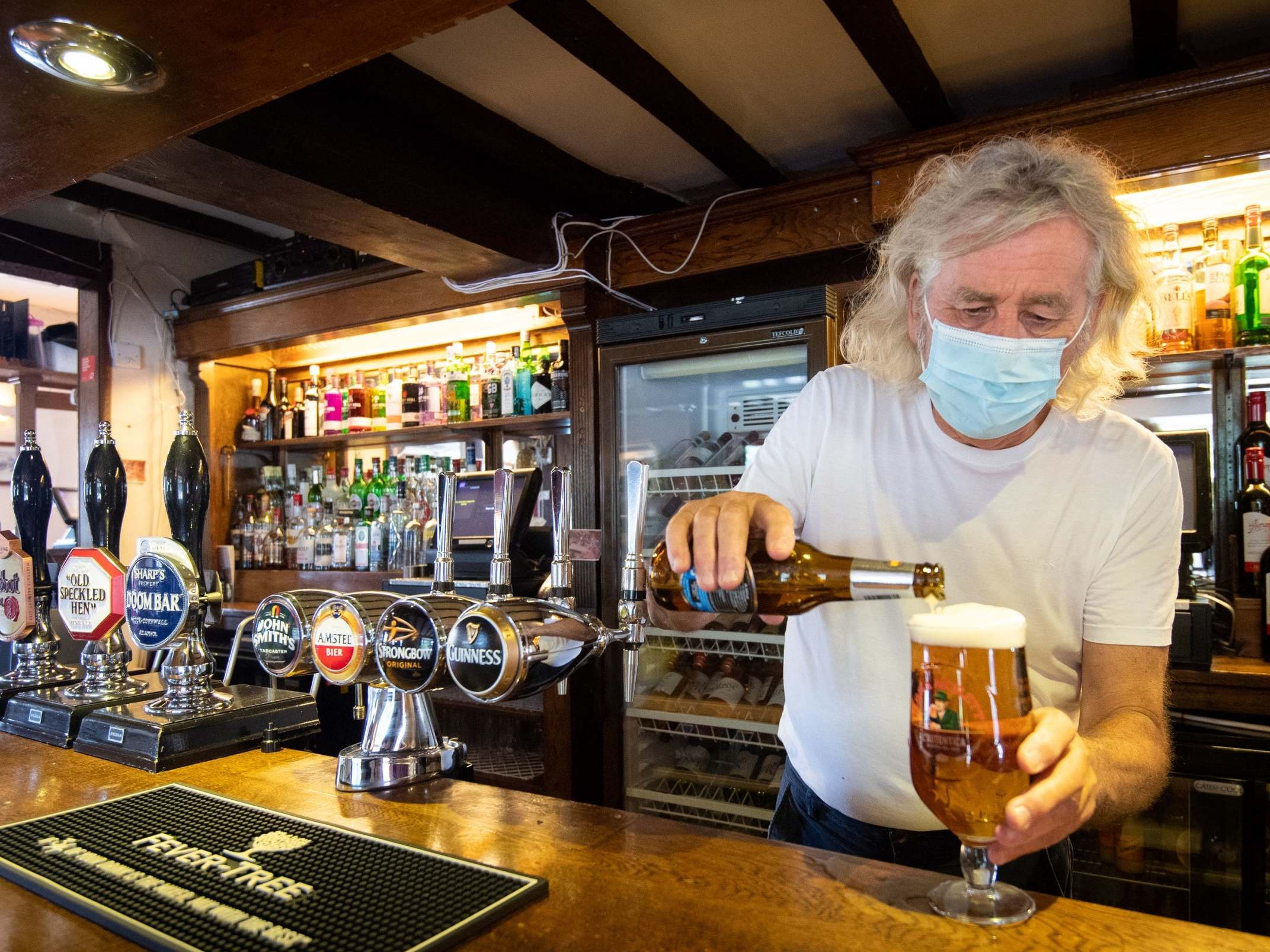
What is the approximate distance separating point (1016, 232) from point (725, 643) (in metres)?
2.02

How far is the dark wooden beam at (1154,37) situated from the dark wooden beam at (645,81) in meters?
1.12

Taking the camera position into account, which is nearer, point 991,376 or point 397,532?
point 991,376

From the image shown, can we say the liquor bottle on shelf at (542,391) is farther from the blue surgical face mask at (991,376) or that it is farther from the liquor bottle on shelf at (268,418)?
the blue surgical face mask at (991,376)

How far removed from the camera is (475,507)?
3152mm

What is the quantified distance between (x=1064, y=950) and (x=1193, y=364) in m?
2.31

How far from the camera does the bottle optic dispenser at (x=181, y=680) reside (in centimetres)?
138

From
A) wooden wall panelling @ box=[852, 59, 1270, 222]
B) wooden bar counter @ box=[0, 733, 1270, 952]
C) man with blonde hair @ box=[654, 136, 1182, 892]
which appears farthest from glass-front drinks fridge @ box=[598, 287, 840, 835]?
wooden bar counter @ box=[0, 733, 1270, 952]

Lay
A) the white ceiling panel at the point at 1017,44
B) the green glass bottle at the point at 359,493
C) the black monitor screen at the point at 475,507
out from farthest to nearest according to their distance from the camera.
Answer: the green glass bottle at the point at 359,493, the black monitor screen at the point at 475,507, the white ceiling panel at the point at 1017,44

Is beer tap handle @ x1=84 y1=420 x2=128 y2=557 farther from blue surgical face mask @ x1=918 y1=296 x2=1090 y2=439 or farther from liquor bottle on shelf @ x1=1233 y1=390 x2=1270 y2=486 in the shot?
liquor bottle on shelf @ x1=1233 y1=390 x2=1270 y2=486

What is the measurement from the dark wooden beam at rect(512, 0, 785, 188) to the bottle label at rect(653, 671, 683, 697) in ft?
5.74

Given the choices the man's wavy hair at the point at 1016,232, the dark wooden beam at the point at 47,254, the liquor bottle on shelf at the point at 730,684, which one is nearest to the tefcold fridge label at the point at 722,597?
the man's wavy hair at the point at 1016,232

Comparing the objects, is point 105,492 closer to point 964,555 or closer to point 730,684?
point 964,555

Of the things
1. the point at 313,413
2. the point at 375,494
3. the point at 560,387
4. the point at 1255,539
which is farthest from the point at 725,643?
the point at 313,413

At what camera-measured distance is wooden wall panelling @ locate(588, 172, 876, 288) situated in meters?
2.73
